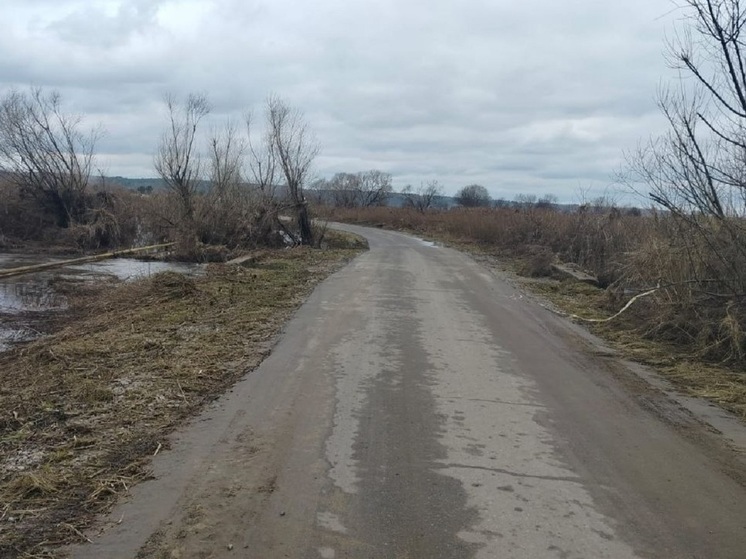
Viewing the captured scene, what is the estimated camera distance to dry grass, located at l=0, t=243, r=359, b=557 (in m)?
3.90

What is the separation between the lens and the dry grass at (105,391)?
3896 mm

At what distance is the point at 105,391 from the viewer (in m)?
6.05

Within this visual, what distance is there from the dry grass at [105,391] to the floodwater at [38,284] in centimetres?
88

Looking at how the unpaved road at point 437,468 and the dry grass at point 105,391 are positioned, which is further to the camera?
the dry grass at point 105,391

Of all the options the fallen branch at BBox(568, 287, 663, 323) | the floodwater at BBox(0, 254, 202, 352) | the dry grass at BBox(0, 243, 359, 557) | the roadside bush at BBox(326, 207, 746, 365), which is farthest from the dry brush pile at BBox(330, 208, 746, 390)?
the floodwater at BBox(0, 254, 202, 352)

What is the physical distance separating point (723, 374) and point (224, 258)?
1996 cm

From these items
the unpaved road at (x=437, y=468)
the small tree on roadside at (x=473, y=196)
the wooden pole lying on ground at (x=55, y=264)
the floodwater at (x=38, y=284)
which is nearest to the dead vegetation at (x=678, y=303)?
the unpaved road at (x=437, y=468)

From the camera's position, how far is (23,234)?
33219mm

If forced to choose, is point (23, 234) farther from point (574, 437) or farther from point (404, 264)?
point (574, 437)

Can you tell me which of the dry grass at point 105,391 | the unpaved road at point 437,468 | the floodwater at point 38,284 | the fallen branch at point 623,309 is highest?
the fallen branch at point 623,309

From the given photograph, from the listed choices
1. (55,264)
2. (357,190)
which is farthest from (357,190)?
(55,264)

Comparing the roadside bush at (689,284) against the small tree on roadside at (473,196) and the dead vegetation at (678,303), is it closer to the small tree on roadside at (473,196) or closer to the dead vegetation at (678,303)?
the dead vegetation at (678,303)

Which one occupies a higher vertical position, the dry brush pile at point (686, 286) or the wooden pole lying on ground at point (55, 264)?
the dry brush pile at point (686, 286)

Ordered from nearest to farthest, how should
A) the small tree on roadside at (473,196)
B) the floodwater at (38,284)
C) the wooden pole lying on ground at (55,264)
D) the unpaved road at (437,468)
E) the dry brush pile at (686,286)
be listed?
1. the unpaved road at (437,468)
2. the dry brush pile at (686,286)
3. the floodwater at (38,284)
4. the wooden pole lying on ground at (55,264)
5. the small tree on roadside at (473,196)
